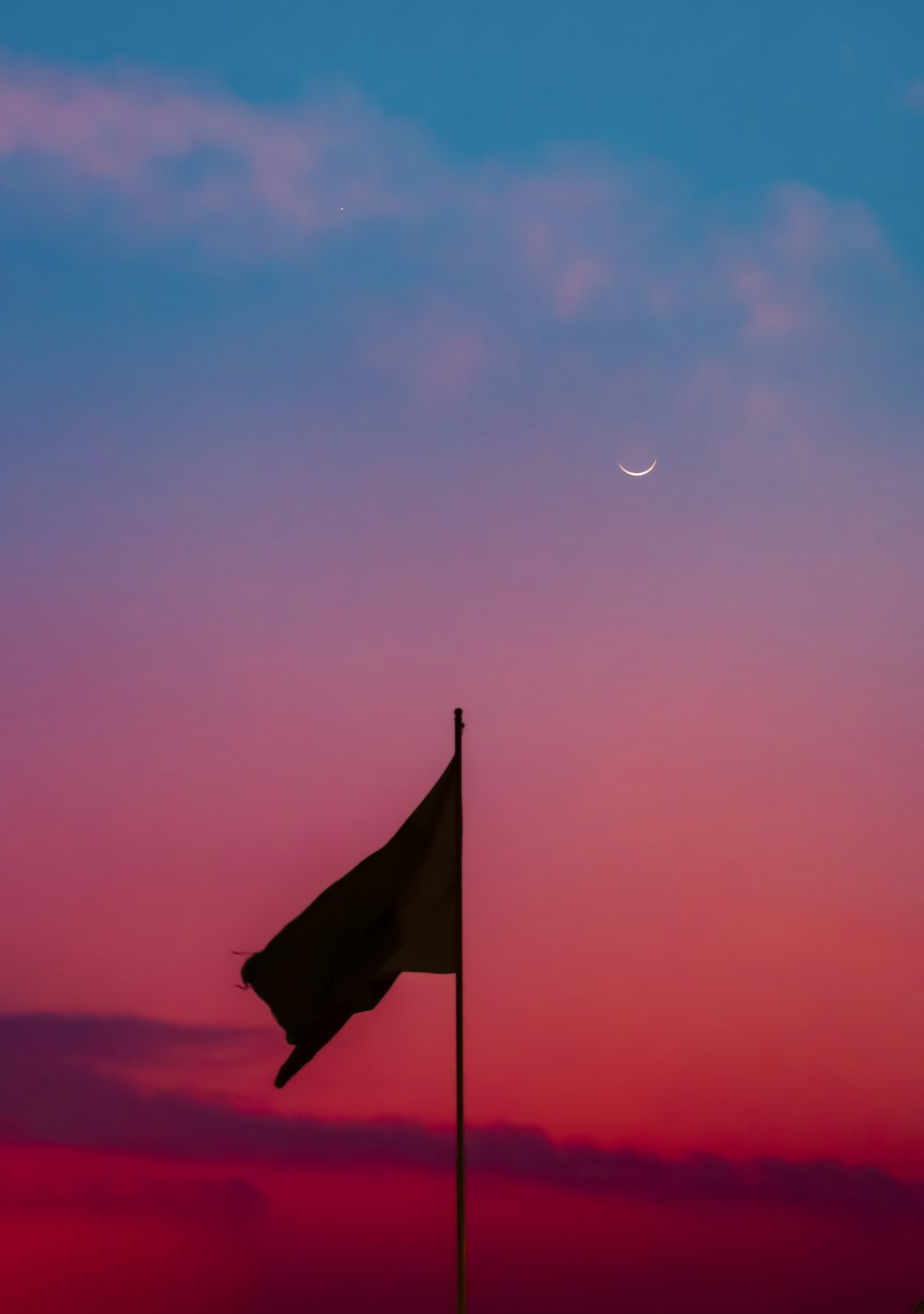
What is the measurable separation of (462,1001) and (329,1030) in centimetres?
239

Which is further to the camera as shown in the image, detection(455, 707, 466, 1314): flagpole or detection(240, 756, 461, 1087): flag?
detection(240, 756, 461, 1087): flag

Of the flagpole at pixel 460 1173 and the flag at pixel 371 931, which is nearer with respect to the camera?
the flagpole at pixel 460 1173

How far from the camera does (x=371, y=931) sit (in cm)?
2258

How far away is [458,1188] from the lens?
2052cm

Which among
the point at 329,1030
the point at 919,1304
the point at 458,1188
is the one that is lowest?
the point at 919,1304

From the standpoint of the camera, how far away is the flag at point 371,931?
22.3 meters

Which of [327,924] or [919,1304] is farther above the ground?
[327,924]

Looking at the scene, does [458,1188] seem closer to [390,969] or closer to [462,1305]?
[462,1305]

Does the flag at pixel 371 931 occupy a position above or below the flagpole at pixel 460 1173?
above

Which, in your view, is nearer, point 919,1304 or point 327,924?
point 327,924

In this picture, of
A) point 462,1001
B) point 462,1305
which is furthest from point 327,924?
point 462,1305

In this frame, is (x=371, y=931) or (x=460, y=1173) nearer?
(x=460, y=1173)

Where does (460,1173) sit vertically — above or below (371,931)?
below

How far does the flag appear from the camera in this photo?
2233 centimetres
